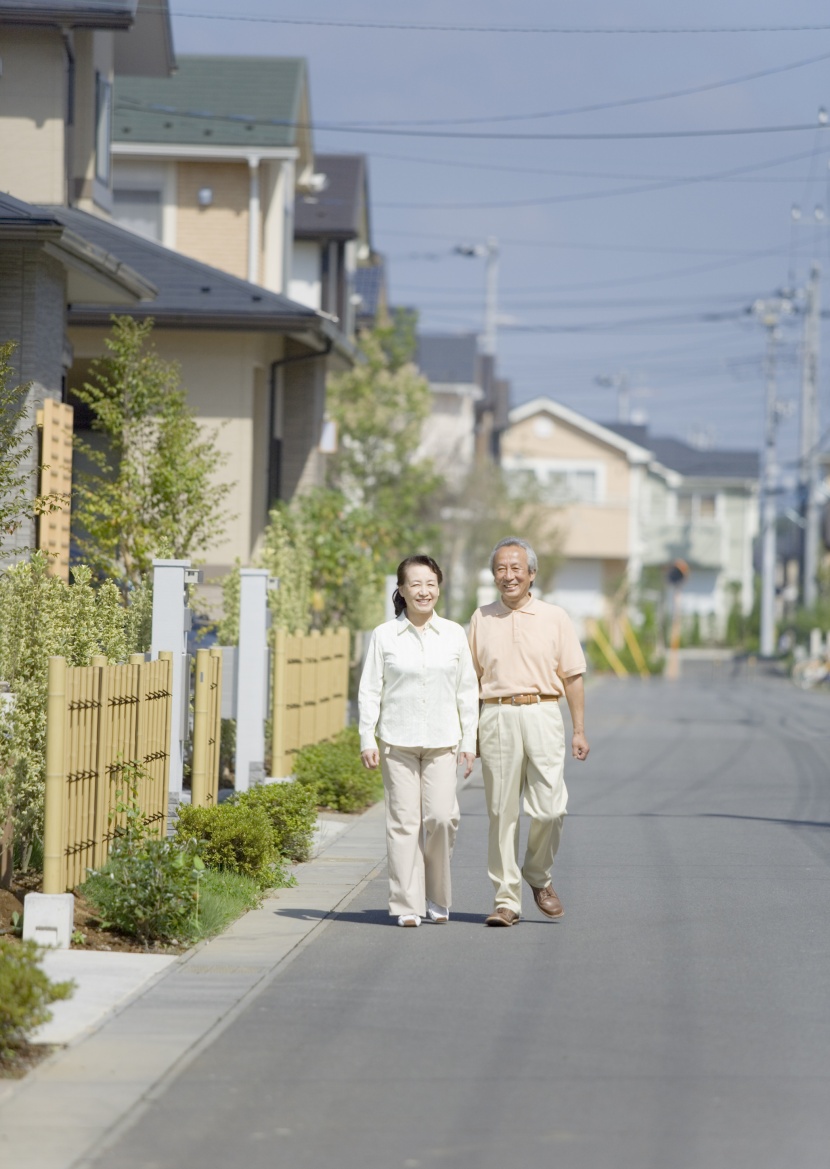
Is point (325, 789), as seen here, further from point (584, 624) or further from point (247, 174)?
point (584, 624)

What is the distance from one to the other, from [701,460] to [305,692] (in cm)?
7080

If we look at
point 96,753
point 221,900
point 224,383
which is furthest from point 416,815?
point 224,383

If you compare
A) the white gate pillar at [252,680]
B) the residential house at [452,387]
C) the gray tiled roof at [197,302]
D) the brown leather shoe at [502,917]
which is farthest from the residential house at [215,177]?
the residential house at [452,387]

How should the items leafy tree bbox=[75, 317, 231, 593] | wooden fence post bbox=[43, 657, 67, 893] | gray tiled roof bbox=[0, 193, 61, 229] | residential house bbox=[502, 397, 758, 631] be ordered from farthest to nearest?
residential house bbox=[502, 397, 758, 631], leafy tree bbox=[75, 317, 231, 593], gray tiled roof bbox=[0, 193, 61, 229], wooden fence post bbox=[43, 657, 67, 893]

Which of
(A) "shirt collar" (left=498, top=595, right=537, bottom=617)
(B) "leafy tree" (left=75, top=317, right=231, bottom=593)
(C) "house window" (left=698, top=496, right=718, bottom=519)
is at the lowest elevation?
(A) "shirt collar" (left=498, top=595, right=537, bottom=617)

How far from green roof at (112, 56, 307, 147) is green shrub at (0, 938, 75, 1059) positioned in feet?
67.3

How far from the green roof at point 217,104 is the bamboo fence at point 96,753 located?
16858 mm

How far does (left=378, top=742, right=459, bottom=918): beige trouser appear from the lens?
9.15m

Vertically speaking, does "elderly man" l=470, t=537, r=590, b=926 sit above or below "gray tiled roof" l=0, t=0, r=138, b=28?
below

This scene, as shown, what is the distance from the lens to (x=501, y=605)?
9.59 meters

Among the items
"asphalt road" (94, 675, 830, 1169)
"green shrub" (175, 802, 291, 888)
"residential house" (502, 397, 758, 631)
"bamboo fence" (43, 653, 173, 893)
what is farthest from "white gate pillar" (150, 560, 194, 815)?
"residential house" (502, 397, 758, 631)

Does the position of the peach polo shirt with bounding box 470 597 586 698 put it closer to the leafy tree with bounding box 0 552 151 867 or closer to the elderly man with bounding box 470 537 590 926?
the elderly man with bounding box 470 537 590 926

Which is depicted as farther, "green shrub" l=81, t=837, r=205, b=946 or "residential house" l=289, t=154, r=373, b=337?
"residential house" l=289, t=154, r=373, b=337

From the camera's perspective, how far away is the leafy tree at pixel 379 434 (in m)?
32.7
